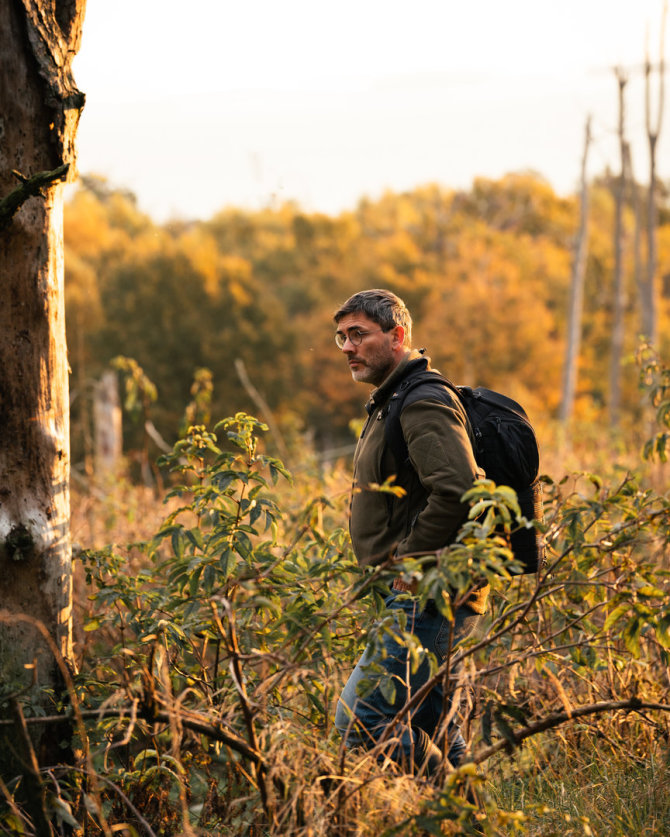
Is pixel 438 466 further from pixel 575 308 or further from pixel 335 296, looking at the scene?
pixel 335 296

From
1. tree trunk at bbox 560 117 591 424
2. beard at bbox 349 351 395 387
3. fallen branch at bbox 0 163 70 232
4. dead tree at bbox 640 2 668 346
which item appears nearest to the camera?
fallen branch at bbox 0 163 70 232

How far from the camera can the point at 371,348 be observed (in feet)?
11.1

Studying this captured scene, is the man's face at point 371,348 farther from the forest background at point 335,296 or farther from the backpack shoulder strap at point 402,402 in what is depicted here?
the forest background at point 335,296

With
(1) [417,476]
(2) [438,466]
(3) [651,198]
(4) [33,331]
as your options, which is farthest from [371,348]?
(3) [651,198]

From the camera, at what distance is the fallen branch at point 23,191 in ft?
9.25

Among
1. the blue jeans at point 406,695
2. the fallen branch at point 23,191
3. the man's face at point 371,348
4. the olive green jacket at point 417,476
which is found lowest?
the blue jeans at point 406,695

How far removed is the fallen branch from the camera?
2.82m

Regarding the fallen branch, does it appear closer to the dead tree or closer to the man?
the man

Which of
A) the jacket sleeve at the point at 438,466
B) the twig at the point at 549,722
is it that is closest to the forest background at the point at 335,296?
the jacket sleeve at the point at 438,466

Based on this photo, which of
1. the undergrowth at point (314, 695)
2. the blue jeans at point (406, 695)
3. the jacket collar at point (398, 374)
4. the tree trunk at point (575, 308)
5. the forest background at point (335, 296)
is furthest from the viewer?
the forest background at point (335, 296)

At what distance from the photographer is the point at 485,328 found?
37781 millimetres

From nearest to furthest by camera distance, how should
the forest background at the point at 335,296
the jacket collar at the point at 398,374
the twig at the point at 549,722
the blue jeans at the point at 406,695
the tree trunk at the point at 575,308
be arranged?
the twig at the point at 549,722
the blue jeans at the point at 406,695
the jacket collar at the point at 398,374
the tree trunk at the point at 575,308
the forest background at the point at 335,296

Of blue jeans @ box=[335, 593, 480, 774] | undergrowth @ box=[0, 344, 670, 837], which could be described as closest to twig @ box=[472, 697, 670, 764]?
undergrowth @ box=[0, 344, 670, 837]

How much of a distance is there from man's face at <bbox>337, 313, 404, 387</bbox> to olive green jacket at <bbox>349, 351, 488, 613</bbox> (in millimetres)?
79
